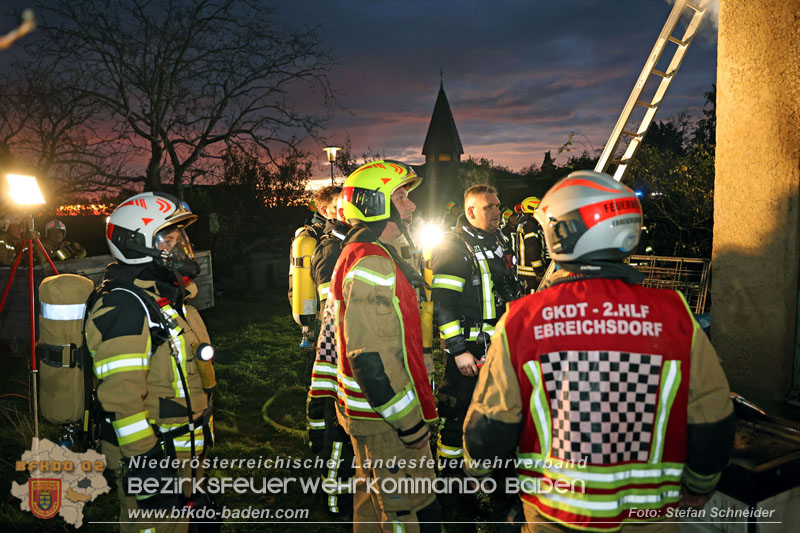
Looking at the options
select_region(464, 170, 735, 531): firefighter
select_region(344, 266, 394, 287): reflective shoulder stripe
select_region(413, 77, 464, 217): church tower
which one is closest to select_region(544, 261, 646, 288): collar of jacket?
select_region(464, 170, 735, 531): firefighter

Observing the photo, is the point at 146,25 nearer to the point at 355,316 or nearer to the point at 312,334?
the point at 312,334

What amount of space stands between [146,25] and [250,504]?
611 inches

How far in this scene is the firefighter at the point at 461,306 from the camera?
4.46m

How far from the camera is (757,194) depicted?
3.92 m

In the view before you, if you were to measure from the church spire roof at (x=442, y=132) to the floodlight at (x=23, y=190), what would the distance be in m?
52.4

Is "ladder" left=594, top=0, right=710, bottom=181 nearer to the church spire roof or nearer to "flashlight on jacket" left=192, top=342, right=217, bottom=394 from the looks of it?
"flashlight on jacket" left=192, top=342, right=217, bottom=394

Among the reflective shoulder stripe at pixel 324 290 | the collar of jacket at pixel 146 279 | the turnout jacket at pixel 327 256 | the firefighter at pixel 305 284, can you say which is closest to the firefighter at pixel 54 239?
the firefighter at pixel 305 284

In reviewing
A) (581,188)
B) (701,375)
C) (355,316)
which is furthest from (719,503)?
(355,316)

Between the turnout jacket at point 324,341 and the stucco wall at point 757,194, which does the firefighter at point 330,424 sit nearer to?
the turnout jacket at point 324,341

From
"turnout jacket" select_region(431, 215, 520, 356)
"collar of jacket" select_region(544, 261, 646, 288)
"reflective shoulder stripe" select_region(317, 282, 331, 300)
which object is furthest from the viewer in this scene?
"reflective shoulder stripe" select_region(317, 282, 331, 300)

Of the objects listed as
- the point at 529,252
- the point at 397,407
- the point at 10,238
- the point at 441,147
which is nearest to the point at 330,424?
the point at 397,407

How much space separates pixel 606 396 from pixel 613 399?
1.2 inches

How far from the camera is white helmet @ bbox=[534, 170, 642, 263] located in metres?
2.10

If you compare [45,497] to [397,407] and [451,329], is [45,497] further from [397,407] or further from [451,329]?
[451,329]
